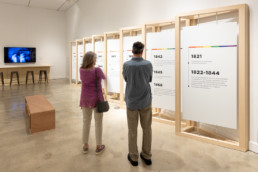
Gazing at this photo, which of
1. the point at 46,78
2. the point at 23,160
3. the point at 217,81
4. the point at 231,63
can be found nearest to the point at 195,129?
the point at 217,81

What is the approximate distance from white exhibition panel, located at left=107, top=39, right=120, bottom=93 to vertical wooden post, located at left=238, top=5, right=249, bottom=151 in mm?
3850

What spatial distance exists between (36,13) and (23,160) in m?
11.8

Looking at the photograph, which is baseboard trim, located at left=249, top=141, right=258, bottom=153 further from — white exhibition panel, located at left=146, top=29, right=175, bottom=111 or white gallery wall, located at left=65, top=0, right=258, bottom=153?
white exhibition panel, located at left=146, top=29, right=175, bottom=111

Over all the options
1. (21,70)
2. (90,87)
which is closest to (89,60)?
(90,87)

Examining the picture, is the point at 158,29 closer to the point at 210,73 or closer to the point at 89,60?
the point at 210,73

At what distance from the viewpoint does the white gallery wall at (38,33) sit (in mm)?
11758

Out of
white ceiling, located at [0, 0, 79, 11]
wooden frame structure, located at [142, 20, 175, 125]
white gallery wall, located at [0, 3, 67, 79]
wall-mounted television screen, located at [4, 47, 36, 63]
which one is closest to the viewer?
wooden frame structure, located at [142, 20, 175, 125]

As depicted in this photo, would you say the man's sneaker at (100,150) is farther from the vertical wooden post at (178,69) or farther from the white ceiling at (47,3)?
the white ceiling at (47,3)

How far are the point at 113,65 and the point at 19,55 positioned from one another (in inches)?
312

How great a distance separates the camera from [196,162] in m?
2.97

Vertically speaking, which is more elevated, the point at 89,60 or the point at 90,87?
the point at 89,60

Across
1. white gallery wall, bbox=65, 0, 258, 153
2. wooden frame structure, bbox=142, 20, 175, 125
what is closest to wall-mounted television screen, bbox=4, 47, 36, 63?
white gallery wall, bbox=65, 0, 258, 153

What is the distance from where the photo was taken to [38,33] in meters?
12.8

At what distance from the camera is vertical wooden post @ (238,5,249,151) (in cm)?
315
